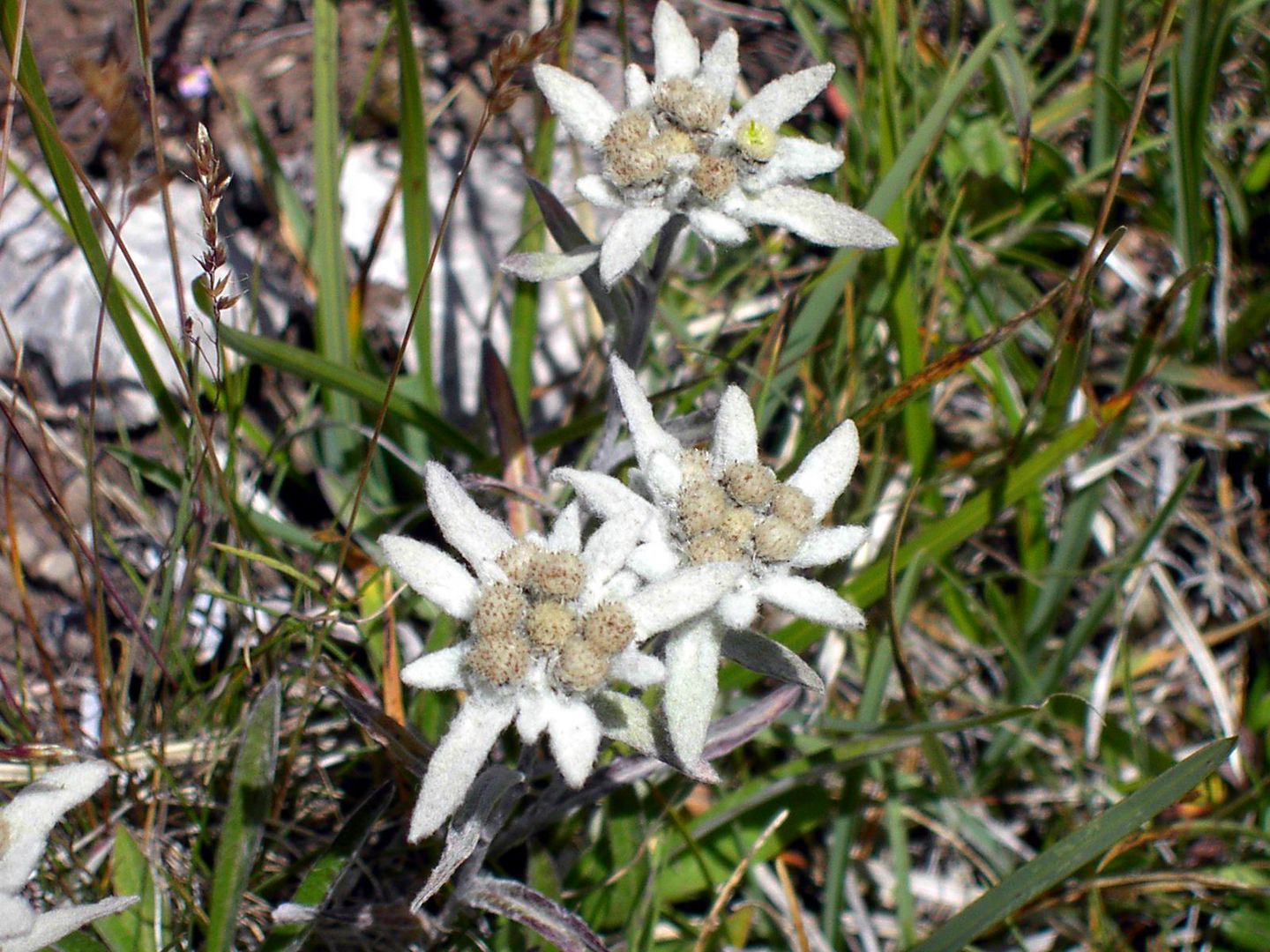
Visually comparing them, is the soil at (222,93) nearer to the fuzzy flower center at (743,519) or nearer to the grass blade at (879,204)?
the grass blade at (879,204)

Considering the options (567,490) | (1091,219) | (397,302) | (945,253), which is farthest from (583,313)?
(1091,219)

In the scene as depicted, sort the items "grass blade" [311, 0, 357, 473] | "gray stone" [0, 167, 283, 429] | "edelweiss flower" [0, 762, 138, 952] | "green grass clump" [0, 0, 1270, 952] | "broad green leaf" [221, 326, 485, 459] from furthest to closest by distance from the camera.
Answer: "gray stone" [0, 167, 283, 429] < "grass blade" [311, 0, 357, 473] < "broad green leaf" [221, 326, 485, 459] < "green grass clump" [0, 0, 1270, 952] < "edelweiss flower" [0, 762, 138, 952]

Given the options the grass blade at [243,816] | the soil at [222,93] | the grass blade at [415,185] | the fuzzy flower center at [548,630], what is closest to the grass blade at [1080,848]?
the fuzzy flower center at [548,630]

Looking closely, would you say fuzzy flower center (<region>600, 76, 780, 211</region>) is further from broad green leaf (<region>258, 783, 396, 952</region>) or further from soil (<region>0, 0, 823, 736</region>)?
broad green leaf (<region>258, 783, 396, 952</region>)

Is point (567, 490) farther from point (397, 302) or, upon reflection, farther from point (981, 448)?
point (981, 448)

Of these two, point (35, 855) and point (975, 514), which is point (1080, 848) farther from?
point (35, 855)

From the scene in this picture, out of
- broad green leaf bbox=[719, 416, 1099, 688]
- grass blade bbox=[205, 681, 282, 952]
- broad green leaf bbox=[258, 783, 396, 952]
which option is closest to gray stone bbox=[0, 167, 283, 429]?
grass blade bbox=[205, 681, 282, 952]

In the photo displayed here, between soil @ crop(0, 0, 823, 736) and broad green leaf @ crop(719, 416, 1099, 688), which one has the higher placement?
soil @ crop(0, 0, 823, 736)

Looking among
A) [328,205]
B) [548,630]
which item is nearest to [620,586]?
[548,630]
